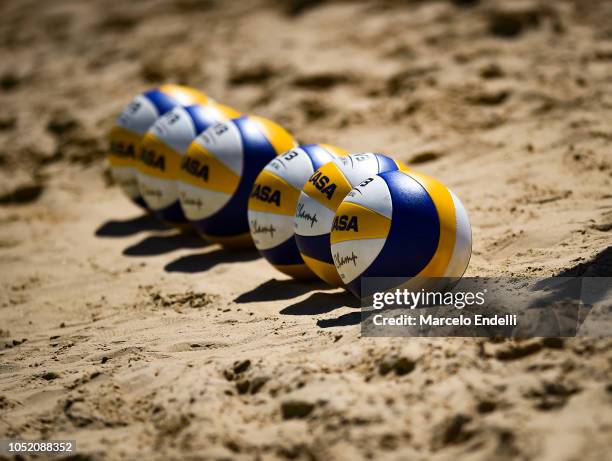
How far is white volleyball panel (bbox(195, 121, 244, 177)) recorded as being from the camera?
7285 mm

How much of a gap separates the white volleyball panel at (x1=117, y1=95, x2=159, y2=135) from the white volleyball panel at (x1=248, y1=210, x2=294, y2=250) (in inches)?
101

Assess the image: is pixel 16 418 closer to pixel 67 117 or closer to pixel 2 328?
pixel 2 328

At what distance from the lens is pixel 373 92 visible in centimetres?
1062

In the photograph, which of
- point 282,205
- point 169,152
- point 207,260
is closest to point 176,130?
point 169,152

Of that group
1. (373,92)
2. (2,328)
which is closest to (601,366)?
(2,328)

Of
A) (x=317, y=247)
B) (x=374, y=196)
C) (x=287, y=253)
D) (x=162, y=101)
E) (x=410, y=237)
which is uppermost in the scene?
(x=162, y=101)

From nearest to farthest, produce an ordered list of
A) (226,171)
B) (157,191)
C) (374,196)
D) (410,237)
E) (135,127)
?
(410,237) → (374,196) → (226,171) → (157,191) → (135,127)

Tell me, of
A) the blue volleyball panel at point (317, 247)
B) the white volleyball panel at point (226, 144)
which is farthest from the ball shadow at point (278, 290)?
the white volleyball panel at point (226, 144)

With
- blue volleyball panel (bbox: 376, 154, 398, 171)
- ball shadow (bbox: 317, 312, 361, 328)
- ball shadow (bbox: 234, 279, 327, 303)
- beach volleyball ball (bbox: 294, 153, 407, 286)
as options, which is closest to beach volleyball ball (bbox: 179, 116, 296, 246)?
ball shadow (bbox: 234, 279, 327, 303)

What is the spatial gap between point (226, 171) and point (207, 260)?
2.71 ft

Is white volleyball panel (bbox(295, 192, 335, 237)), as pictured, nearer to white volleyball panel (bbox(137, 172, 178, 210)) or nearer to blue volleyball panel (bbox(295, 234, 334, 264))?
blue volleyball panel (bbox(295, 234, 334, 264))

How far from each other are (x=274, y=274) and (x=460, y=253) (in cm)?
198

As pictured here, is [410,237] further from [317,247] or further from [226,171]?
[226,171]

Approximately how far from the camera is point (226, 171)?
23.9ft
